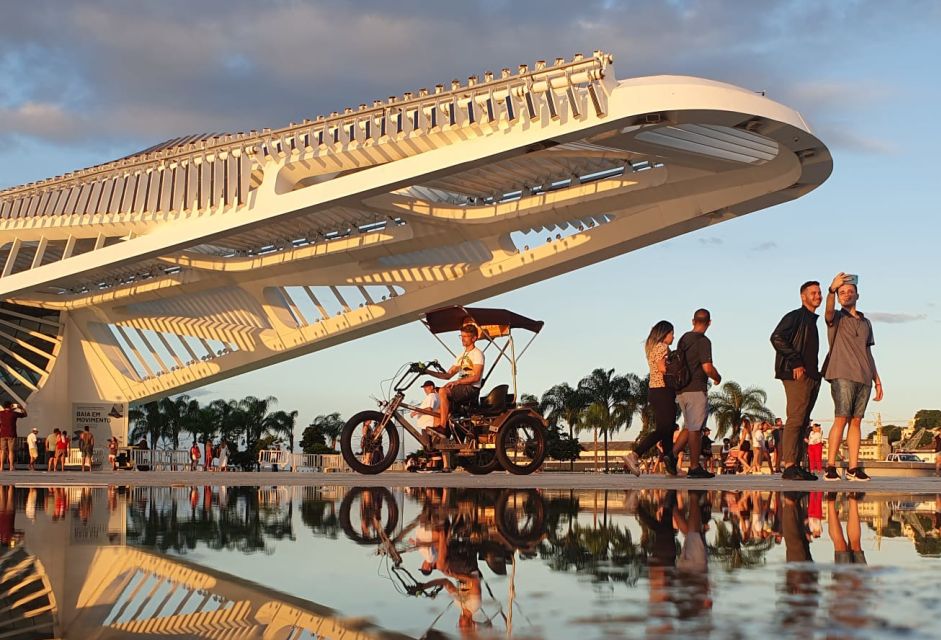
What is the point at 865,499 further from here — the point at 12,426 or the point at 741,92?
the point at 12,426

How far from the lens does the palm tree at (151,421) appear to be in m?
93.0

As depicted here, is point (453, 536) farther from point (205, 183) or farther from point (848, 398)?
point (205, 183)

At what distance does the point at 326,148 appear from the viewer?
86.1ft

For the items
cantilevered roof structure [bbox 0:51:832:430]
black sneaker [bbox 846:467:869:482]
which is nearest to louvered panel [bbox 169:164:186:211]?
cantilevered roof structure [bbox 0:51:832:430]

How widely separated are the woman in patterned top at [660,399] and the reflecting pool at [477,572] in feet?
16.4

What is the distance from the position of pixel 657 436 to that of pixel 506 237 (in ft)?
67.9

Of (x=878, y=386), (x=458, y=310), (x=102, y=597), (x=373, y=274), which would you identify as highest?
(x=373, y=274)

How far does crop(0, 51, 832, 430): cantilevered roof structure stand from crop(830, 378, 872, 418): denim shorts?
10.7 meters

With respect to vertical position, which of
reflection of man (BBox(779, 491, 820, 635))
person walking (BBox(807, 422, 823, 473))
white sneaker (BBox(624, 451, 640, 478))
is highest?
person walking (BBox(807, 422, 823, 473))

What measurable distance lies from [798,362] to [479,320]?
6.06m

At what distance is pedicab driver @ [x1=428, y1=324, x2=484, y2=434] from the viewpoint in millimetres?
14344

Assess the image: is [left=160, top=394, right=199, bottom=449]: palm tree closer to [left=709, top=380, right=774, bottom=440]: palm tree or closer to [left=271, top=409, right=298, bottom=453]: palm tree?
[left=271, top=409, right=298, bottom=453]: palm tree

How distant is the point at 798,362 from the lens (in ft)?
37.7

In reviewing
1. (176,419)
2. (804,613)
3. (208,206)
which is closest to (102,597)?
(804,613)
